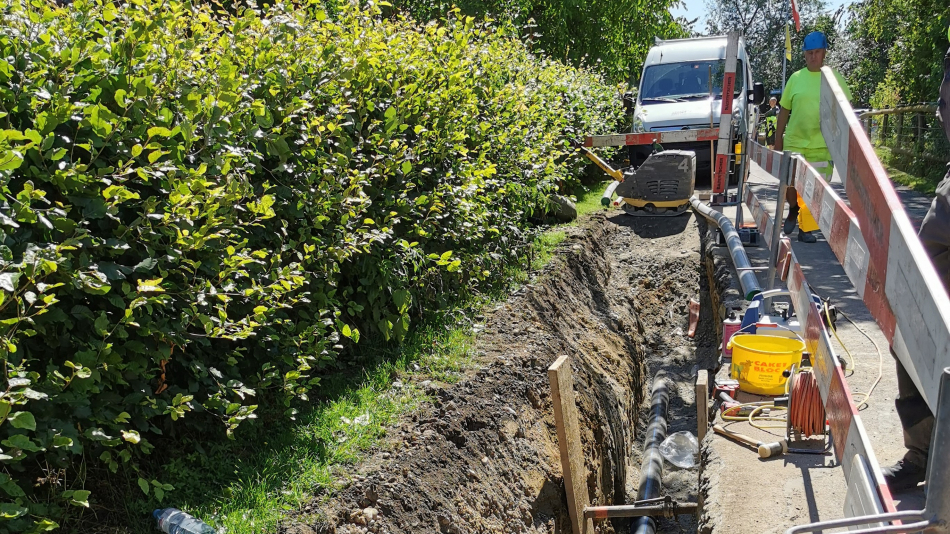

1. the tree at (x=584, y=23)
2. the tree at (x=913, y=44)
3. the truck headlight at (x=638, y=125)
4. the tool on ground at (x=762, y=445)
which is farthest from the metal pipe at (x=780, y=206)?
the tree at (x=584, y=23)

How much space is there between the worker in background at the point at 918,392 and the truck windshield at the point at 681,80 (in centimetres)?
1034

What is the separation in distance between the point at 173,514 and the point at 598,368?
14.5 feet

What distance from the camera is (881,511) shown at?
2.08m

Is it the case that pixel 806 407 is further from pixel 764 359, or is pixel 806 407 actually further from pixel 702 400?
pixel 702 400

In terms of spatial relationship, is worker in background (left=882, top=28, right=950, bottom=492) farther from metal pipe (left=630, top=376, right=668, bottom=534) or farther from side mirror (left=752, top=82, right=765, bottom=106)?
side mirror (left=752, top=82, right=765, bottom=106)

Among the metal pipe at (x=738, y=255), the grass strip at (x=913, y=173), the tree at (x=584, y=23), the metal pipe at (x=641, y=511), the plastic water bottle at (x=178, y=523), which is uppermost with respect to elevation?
the tree at (x=584, y=23)

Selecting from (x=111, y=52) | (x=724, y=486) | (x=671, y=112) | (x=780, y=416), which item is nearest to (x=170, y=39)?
(x=111, y=52)

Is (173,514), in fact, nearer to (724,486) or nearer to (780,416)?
(724,486)

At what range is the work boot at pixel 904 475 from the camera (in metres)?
3.43

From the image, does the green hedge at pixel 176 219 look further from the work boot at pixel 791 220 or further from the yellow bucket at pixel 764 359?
the work boot at pixel 791 220

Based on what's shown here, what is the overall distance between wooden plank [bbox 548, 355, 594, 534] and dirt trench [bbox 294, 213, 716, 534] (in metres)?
0.15

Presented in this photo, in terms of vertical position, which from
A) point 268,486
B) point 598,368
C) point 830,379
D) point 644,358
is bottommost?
point 644,358

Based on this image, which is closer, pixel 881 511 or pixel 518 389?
pixel 881 511

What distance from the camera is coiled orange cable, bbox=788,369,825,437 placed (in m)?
4.04
